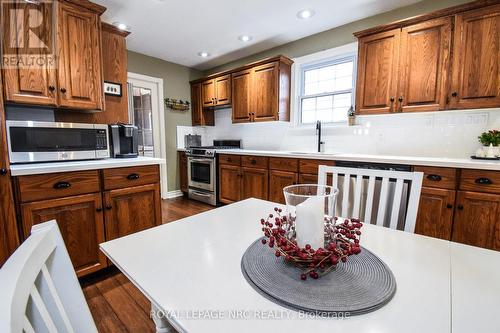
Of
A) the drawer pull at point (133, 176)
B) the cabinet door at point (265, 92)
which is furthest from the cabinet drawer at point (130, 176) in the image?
the cabinet door at point (265, 92)

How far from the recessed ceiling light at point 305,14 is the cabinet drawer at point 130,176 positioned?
2272 mm

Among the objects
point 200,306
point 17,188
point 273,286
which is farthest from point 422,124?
point 17,188

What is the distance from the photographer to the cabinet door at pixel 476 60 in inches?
74.6

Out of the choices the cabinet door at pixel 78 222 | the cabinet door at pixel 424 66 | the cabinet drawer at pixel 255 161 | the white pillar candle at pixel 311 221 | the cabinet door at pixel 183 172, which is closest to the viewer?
the white pillar candle at pixel 311 221

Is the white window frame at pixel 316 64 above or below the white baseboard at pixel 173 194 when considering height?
above

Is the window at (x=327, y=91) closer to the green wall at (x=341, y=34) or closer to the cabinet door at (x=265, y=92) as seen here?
the green wall at (x=341, y=34)

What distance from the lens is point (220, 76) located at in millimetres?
3930

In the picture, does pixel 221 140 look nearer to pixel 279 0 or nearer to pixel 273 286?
pixel 279 0

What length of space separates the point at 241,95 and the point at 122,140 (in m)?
1.98

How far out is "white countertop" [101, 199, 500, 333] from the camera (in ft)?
1.49

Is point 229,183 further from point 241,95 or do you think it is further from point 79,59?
point 79,59

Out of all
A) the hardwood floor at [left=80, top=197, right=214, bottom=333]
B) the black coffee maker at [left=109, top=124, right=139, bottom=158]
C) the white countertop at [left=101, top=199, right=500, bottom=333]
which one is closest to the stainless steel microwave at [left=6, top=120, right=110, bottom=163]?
the black coffee maker at [left=109, top=124, right=139, bottom=158]

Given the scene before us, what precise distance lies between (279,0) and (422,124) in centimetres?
198

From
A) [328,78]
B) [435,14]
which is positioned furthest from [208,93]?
[435,14]
